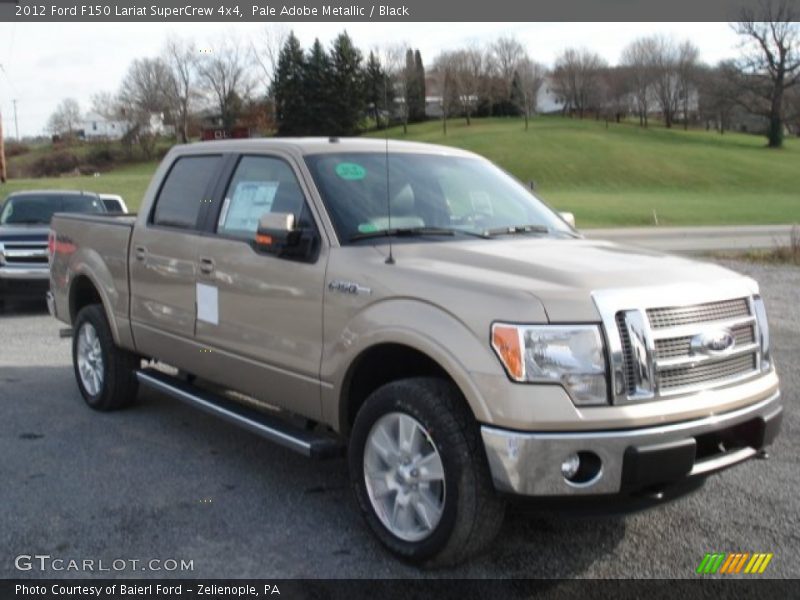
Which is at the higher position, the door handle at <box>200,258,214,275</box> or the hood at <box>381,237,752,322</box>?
the hood at <box>381,237,752,322</box>

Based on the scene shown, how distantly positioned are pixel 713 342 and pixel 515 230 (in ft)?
4.83

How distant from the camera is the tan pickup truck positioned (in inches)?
135

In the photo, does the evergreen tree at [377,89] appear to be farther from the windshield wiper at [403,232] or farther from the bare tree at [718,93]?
the bare tree at [718,93]

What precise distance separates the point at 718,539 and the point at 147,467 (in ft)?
11.0

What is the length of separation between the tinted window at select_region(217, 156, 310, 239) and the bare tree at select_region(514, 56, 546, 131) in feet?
301

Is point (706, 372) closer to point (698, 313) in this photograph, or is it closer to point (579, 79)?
point (698, 313)

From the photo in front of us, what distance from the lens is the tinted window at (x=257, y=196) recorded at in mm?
4777

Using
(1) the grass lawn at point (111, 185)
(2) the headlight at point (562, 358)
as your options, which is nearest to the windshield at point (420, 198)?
(2) the headlight at point (562, 358)

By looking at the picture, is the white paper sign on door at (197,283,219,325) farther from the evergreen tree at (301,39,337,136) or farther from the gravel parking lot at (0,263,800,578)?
the evergreen tree at (301,39,337,136)

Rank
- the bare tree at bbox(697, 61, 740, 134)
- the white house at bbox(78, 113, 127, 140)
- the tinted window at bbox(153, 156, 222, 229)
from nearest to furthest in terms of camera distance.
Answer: the tinted window at bbox(153, 156, 222, 229) → the white house at bbox(78, 113, 127, 140) → the bare tree at bbox(697, 61, 740, 134)

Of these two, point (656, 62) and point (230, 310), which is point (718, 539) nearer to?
point (230, 310)

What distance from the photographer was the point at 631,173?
6706 centimetres

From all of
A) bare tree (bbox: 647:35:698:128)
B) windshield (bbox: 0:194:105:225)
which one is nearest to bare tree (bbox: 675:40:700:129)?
bare tree (bbox: 647:35:698:128)

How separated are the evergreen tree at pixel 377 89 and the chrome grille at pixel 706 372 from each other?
1817 millimetres
